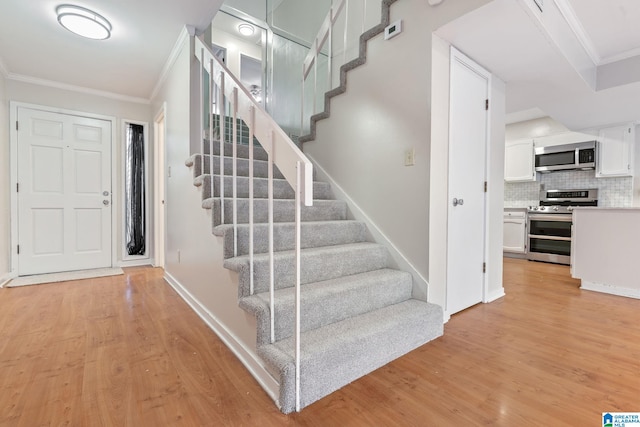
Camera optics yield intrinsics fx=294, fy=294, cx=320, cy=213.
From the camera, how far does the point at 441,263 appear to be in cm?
213

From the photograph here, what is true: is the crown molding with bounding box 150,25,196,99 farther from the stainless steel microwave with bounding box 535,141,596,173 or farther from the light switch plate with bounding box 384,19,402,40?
the stainless steel microwave with bounding box 535,141,596,173

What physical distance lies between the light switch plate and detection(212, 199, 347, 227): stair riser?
136cm

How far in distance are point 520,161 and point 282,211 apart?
15.5 ft

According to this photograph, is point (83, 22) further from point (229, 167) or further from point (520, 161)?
point (520, 161)

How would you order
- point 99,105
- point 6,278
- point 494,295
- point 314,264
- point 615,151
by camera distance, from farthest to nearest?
point 615,151 → point 99,105 → point 6,278 → point 494,295 → point 314,264

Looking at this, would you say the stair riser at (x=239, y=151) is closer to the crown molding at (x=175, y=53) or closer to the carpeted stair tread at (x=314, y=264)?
the crown molding at (x=175, y=53)

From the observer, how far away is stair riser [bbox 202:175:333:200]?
220 centimetres

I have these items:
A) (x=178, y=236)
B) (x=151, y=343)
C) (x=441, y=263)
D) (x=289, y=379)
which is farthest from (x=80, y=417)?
(x=441, y=263)

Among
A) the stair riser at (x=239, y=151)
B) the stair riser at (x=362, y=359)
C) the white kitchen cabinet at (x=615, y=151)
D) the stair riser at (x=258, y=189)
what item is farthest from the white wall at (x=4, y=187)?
the white kitchen cabinet at (x=615, y=151)

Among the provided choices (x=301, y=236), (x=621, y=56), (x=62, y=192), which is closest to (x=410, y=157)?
(x=301, y=236)

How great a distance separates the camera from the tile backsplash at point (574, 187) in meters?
4.28

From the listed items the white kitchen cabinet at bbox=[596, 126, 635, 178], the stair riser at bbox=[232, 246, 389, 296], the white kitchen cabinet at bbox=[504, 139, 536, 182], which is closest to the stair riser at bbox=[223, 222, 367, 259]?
the stair riser at bbox=[232, 246, 389, 296]

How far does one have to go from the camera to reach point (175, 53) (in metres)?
Result: 2.93

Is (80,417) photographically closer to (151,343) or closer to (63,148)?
(151,343)
